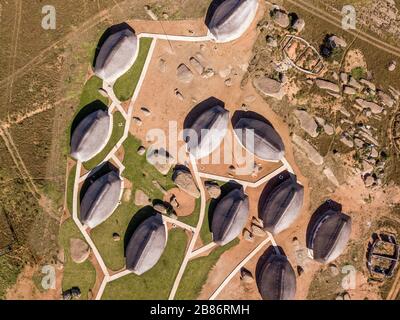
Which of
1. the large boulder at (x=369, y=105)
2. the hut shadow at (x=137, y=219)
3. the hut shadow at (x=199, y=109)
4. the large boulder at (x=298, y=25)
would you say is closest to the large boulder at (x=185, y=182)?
the hut shadow at (x=137, y=219)

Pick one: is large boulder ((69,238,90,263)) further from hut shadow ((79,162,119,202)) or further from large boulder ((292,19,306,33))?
large boulder ((292,19,306,33))

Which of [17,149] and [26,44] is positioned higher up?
[26,44]

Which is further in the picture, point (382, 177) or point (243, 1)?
point (382, 177)

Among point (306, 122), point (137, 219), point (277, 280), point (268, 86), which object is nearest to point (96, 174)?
point (137, 219)

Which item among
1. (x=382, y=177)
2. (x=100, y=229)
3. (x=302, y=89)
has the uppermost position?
(x=302, y=89)

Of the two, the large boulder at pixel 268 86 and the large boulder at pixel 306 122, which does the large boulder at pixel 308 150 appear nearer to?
the large boulder at pixel 306 122

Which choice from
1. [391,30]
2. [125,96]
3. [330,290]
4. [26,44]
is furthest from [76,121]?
[391,30]

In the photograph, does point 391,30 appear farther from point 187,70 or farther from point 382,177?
point 187,70
